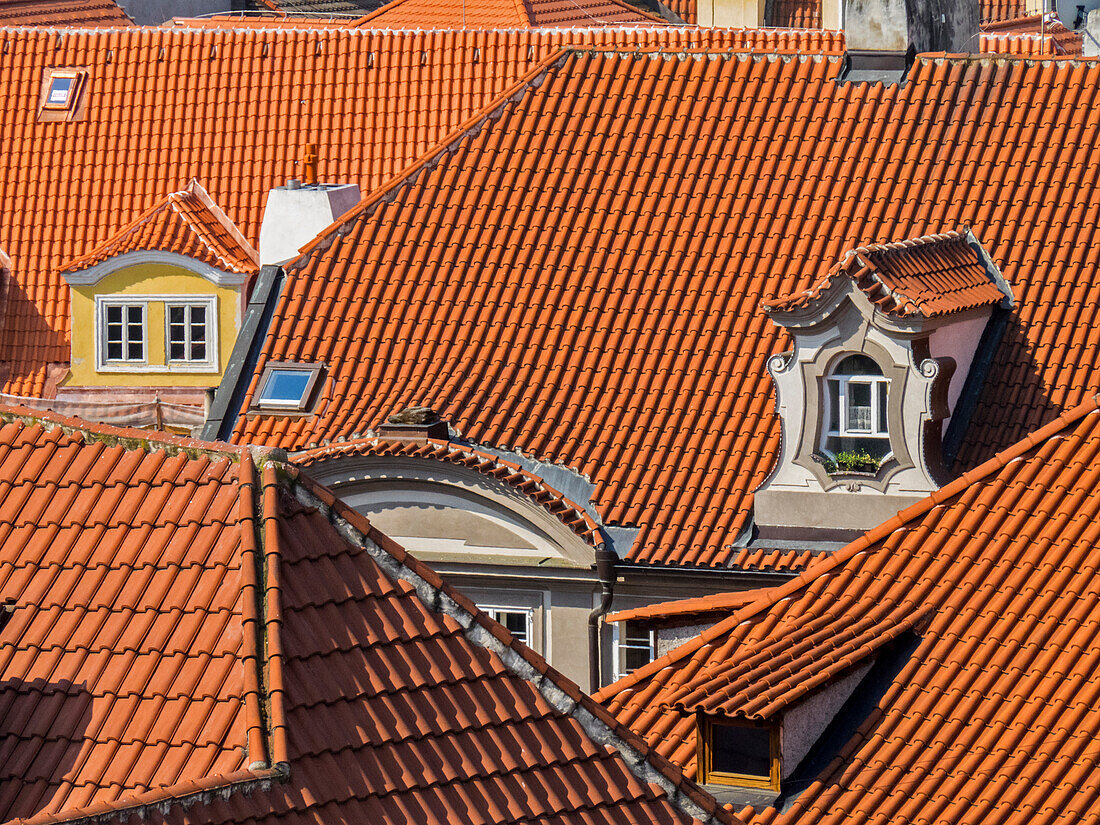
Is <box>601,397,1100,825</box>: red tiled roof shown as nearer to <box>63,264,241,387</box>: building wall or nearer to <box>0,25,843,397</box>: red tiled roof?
<box>63,264,241,387</box>: building wall

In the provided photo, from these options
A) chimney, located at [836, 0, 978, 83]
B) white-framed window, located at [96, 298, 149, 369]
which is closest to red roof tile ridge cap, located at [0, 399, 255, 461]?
chimney, located at [836, 0, 978, 83]

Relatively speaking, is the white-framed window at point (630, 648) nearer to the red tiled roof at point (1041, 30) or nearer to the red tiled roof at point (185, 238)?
the red tiled roof at point (185, 238)

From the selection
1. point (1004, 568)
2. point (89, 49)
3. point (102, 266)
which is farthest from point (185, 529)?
point (89, 49)

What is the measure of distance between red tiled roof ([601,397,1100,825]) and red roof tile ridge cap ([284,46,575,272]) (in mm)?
8323

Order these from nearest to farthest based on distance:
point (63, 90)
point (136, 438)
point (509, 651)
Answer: point (509, 651) < point (136, 438) < point (63, 90)

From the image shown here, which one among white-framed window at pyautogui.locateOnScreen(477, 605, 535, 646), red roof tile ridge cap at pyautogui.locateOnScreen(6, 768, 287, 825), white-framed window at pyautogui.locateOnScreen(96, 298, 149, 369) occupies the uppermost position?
red roof tile ridge cap at pyautogui.locateOnScreen(6, 768, 287, 825)

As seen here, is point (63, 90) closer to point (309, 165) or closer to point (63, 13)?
point (309, 165)

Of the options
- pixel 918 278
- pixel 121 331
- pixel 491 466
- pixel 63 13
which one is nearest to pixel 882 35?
pixel 918 278

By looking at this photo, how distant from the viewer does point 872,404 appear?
74.0ft

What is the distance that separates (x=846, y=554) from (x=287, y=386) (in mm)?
7691

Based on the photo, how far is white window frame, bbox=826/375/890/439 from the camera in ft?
73.8

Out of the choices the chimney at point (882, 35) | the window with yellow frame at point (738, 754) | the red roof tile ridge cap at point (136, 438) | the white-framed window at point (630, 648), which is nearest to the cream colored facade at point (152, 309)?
the chimney at point (882, 35)

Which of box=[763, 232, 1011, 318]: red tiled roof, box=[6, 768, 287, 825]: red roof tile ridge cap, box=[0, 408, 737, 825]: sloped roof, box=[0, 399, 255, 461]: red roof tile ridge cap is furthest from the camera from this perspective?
box=[763, 232, 1011, 318]: red tiled roof

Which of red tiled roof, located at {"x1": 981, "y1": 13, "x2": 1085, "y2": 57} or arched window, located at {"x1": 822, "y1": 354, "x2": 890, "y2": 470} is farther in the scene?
red tiled roof, located at {"x1": 981, "y1": 13, "x2": 1085, "y2": 57}
